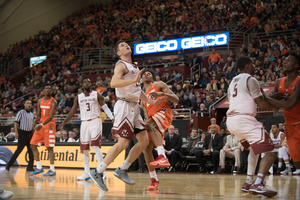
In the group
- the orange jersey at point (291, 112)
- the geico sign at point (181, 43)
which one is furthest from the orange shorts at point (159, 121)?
the geico sign at point (181, 43)

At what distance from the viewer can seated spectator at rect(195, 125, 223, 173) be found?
10.2 meters

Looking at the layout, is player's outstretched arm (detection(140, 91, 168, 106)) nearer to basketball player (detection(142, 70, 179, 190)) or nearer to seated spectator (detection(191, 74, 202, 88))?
basketball player (detection(142, 70, 179, 190))

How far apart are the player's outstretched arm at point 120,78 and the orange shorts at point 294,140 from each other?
2.30m

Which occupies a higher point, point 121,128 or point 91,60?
point 91,60

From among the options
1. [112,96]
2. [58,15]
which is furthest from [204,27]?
[58,15]

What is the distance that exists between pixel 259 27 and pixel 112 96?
9469 mm

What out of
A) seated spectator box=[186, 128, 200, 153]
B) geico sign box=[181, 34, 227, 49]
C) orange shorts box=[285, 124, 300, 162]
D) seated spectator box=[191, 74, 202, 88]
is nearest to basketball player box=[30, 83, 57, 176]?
seated spectator box=[186, 128, 200, 153]

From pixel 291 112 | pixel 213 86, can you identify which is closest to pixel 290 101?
pixel 291 112

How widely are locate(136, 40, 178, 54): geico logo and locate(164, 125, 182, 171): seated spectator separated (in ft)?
37.6

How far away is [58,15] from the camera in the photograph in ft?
99.7

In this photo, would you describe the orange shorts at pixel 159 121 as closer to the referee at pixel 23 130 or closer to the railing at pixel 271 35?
the referee at pixel 23 130

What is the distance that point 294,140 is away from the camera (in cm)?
449

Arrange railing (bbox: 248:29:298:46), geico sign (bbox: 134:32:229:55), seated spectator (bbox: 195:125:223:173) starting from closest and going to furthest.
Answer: seated spectator (bbox: 195:125:223:173) → railing (bbox: 248:29:298:46) → geico sign (bbox: 134:32:229:55)

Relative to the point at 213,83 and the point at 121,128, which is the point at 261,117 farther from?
the point at 121,128
